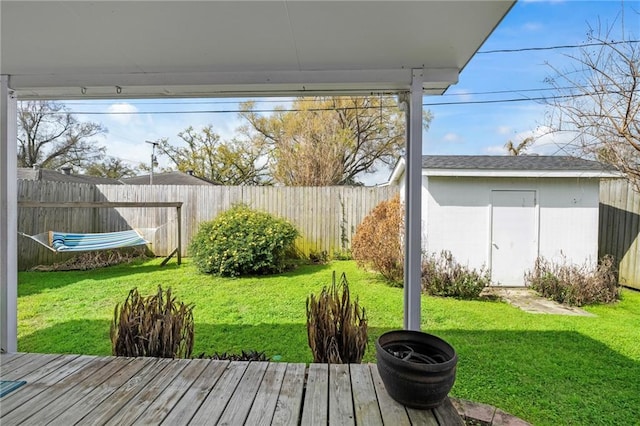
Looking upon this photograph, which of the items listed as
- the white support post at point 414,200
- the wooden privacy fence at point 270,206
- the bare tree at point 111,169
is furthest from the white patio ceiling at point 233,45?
the bare tree at point 111,169

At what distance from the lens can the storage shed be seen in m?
4.61

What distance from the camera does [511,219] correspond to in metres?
4.64

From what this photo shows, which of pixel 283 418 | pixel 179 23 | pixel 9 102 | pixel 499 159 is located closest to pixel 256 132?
pixel 499 159

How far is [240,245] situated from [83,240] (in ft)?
7.78

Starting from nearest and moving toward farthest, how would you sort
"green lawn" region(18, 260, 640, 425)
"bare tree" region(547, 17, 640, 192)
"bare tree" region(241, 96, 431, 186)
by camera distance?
1. "green lawn" region(18, 260, 640, 425)
2. "bare tree" region(547, 17, 640, 192)
3. "bare tree" region(241, 96, 431, 186)

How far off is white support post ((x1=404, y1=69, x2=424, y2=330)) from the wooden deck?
0.45 m

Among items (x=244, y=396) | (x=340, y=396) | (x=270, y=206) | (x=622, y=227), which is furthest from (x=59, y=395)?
(x=622, y=227)

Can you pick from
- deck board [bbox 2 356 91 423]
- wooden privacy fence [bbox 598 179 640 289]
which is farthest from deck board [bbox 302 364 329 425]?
wooden privacy fence [bbox 598 179 640 289]

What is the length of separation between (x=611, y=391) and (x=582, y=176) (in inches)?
137

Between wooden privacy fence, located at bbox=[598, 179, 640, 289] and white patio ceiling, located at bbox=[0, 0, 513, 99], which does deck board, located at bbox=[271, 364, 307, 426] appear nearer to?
white patio ceiling, located at bbox=[0, 0, 513, 99]

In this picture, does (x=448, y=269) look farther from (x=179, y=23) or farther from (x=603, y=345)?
(x=179, y=23)

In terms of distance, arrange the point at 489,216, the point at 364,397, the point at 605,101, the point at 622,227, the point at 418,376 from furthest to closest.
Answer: the point at 622,227 → the point at 489,216 → the point at 605,101 → the point at 364,397 → the point at 418,376

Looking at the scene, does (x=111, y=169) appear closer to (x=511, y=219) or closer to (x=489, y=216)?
(x=489, y=216)

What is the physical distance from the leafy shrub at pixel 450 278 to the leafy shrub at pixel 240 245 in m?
2.25
